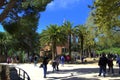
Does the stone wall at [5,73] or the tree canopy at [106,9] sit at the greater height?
the tree canopy at [106,9]

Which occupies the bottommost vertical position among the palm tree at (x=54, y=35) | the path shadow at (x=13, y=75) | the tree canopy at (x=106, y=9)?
the path shadow at (x=13, y=75)

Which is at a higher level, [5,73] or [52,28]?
[52,28]

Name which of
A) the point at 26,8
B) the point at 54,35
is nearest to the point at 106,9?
the point at 26,8

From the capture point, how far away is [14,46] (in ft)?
255

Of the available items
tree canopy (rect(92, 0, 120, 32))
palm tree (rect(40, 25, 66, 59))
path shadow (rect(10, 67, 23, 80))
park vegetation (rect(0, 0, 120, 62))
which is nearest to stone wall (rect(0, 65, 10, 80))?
path shadow (rect(10, 67, 23, 80))

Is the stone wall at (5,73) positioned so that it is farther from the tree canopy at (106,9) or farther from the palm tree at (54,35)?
the palm tree at (54,35)

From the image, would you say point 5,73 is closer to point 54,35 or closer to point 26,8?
point 26,8

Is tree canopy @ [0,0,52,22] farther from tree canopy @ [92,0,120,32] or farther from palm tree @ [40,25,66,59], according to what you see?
palm tree @ [40,25,66,59]

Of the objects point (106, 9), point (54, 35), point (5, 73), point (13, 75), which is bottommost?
point (13, 75)

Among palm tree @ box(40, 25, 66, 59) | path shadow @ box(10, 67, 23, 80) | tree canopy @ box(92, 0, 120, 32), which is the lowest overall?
path shadow @ box(10, 67, 23, 80)

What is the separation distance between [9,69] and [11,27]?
298 inches

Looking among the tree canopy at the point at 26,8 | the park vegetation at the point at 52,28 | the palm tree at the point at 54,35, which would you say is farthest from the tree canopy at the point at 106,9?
the palm tree at the point at 54,35

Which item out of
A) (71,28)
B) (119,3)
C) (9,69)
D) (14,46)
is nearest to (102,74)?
(119,3)

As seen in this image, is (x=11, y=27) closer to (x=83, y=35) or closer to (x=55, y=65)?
(x=55, y=65)
